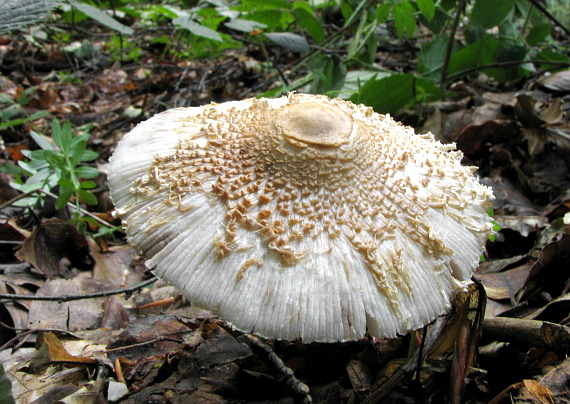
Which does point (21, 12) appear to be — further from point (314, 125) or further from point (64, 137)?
point (314, 125)

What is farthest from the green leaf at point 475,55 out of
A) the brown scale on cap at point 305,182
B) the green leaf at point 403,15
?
the brown scale on cap at point 305,182

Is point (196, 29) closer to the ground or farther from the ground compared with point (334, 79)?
farther from the ground

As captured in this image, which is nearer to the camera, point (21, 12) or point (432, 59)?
point (21, 12)

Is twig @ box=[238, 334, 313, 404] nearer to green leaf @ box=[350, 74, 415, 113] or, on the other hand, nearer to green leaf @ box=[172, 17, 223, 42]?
green leaf @ box=[350, 74, 415, 113]

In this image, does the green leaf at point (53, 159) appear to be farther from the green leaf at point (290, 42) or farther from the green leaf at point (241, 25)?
the green leaf at point (290, 42)

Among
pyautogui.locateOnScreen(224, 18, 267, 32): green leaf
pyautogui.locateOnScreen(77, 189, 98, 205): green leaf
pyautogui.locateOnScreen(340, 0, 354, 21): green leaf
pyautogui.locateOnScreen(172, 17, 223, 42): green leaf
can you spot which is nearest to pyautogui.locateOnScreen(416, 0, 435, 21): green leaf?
pyautogui.locateOnScreen(340, 0, 354, 21): green leaf

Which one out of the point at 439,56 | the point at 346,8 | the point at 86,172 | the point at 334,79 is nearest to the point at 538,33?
the point at 439,56
